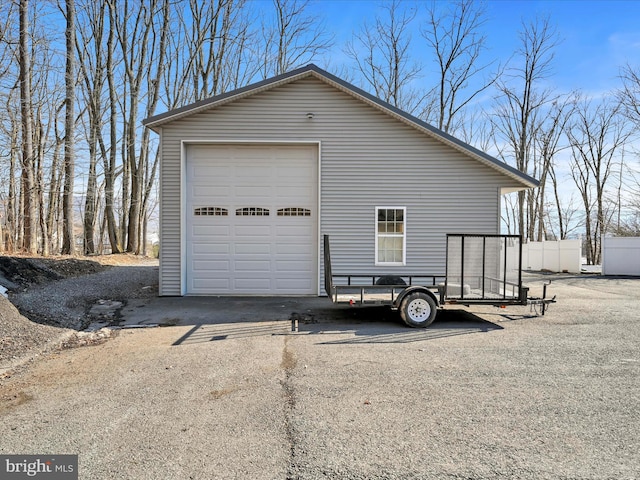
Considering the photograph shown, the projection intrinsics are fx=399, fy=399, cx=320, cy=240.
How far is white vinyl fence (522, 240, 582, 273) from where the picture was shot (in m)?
19.9

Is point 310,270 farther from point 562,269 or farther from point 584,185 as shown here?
point 584,185

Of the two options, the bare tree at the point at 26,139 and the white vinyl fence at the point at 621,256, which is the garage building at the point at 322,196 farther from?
the white vinyl fence at the point at 621,256

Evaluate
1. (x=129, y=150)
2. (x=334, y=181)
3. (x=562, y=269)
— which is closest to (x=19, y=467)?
(x=334, y=181)

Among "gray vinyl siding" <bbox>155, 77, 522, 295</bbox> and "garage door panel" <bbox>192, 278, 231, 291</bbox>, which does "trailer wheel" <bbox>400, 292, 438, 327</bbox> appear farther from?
"garage door panel" <bbox>192, 278, 231, 291</bbox>

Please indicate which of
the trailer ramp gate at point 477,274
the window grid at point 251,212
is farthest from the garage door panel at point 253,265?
the trailer ramp gate at point 477,274

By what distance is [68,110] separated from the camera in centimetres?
1717

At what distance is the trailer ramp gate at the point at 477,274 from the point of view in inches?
284

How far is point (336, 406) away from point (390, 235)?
23.4 ft

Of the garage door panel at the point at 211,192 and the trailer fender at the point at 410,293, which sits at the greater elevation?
the garage door panel at the point at 211,192

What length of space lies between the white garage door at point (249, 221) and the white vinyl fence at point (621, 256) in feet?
50.3

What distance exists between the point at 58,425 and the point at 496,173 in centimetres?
1034

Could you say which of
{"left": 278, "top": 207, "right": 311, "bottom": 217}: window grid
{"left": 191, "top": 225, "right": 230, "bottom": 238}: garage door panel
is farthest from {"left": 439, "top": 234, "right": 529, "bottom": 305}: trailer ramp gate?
{"left": 191, "top": 225, "right": 230, "bottom": 238}: garage door panel

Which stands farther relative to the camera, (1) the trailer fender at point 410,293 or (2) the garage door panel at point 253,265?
(2) the garage door panel at point 253,265

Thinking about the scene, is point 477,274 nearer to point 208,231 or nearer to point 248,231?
point 248,231
